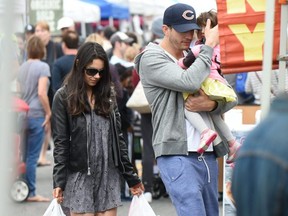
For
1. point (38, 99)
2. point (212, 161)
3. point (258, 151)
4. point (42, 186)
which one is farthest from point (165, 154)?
point (42, 186)

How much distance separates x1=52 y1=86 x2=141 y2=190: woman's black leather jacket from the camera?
22.5 feet

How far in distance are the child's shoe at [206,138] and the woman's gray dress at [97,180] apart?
1.00 m

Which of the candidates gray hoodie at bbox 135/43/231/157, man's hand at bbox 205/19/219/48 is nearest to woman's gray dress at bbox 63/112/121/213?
gray hoodie at bbox 135/43/231/157

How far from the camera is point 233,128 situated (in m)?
8.67

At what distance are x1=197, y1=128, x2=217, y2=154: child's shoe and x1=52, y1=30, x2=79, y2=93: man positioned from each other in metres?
6.32

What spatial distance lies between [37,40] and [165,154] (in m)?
7.04

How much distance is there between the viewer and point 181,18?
20.9ft

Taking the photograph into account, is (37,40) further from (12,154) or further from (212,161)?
(12,154)

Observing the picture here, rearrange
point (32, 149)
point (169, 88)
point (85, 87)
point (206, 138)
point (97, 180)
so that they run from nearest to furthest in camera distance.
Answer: point (206, 138), point (169, 88), point (97, 180), point (85, 87), point (32, 149)

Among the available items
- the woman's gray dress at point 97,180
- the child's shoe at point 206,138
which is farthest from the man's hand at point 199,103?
the woman's gray dress at point 97,180

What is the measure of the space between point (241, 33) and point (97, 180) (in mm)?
1481

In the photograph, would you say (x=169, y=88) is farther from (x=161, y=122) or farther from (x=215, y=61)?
(x=215, y=61)

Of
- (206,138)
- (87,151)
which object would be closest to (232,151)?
(206,138)

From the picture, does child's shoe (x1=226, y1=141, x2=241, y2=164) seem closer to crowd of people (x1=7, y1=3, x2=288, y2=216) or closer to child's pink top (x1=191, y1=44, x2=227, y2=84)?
crowd of people (x1=7, y1=3, x2=288, y2=216)
